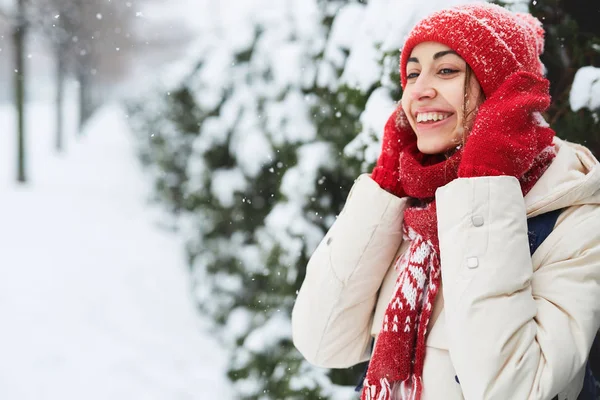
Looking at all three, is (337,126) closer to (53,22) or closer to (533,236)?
(533,236)

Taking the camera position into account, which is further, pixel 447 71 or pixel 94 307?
pixel 94 307

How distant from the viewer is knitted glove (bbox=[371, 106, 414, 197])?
1.82 metres

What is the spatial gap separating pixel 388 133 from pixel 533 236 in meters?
0.59

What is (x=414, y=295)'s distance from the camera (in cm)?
164

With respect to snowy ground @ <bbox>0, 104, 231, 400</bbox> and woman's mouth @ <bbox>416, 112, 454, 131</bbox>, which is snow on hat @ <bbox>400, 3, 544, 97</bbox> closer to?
woman's mouth @ <bbox>416, 112, 454, 131</bbox>

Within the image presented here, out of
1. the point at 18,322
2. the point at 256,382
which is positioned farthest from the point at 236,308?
the point at 18,322

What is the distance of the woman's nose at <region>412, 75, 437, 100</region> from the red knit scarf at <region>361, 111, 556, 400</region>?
186mm

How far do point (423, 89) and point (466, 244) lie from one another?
0.50 metres

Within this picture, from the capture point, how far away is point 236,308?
5.11 meters

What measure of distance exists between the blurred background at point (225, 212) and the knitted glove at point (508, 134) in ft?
2.78

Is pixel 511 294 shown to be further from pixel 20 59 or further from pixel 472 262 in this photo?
pixel 20 59

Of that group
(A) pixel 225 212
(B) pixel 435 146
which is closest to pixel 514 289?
(B) pixel 435 146

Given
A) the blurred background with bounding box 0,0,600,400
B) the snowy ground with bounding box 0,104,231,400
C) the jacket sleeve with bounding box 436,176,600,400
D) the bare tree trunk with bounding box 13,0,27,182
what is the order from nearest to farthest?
the jacket sleeve with bounding box 436,176,600,400
the blurred background with bounding box 0,0,600,400
the snowy ground with bounding box 0,104,231,400
the bare tree trunk with bounding box 13,0,27,182

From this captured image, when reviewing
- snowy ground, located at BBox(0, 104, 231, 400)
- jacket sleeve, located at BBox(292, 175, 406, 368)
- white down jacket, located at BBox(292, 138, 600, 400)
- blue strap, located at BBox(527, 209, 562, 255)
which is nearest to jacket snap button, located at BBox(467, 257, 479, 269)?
white down jacket, located at BBox(292, 138, 600, 400)
